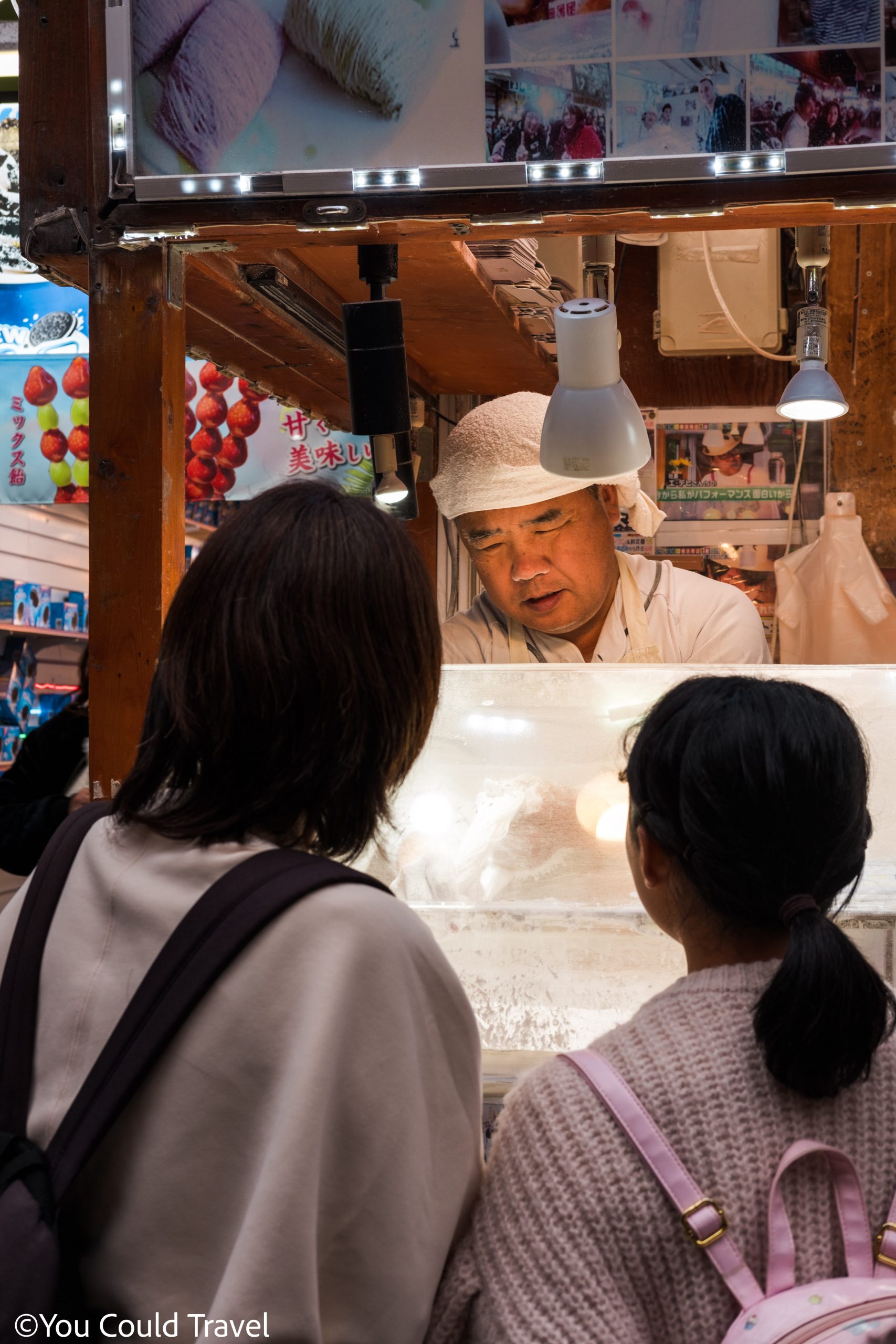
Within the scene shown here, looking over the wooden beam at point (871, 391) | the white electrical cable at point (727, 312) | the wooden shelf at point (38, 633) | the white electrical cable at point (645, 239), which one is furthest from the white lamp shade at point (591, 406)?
the wooden shelf at point (38, 633)

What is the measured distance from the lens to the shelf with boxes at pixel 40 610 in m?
5.29

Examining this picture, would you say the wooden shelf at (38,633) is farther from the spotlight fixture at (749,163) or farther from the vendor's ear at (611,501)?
the spotlight fixture at (749,163)

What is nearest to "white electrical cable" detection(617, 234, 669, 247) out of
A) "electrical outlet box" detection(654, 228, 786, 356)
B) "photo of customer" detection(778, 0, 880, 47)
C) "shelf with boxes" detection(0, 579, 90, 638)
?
"electrical outlet box" detection(654, 228, 786, 356)

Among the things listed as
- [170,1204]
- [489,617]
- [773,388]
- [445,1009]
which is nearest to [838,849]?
[445,1009]

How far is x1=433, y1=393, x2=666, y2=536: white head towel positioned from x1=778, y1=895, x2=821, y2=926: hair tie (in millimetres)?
1732

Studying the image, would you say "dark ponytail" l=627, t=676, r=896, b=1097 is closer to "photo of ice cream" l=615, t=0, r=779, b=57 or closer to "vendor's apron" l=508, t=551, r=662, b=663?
"photo of ice cream" l=615, t=0, r=779, b=57

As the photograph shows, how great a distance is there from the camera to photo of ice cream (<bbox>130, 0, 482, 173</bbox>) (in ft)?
5.56

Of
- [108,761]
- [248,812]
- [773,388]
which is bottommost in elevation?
[108,761]

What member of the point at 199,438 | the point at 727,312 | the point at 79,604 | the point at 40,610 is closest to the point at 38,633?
the point at 40,610

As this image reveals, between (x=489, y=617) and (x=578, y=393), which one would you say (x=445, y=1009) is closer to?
(x=578, y=393)

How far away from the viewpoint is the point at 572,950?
1574 mm

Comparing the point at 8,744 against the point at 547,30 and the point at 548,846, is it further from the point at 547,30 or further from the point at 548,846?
the point at 547,30

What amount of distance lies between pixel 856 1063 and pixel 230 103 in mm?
1556

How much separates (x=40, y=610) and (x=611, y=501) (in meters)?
3.54
